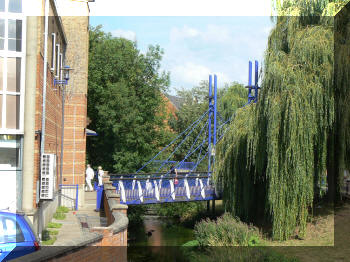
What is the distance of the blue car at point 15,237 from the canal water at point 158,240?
13737mm

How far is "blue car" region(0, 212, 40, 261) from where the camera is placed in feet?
23.2

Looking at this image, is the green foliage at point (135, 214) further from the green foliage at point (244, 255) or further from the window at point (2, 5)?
the window at point (2, 5)

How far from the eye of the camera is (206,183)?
79.7ft

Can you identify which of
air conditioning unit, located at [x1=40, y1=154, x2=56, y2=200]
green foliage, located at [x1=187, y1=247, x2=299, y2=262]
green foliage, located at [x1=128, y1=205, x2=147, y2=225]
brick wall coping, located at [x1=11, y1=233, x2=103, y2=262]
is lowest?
green foliage, located at [x1=128, y1=205, x2=147, y2=225]

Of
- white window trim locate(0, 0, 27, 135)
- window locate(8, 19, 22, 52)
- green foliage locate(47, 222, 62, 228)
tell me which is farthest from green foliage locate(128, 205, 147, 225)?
window locate(8, 19, 22, 52)

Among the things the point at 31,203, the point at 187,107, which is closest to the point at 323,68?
the point at 31,203

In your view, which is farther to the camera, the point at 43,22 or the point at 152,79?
the point at 152,79

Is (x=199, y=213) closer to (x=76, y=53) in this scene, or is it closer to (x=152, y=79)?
(x=152, y=79)

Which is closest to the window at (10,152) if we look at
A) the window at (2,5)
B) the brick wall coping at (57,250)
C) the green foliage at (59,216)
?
the window at (2,5)

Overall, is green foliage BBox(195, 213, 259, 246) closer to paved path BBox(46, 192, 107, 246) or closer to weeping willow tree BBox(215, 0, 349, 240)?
weeping willow tree BBox(215, 0, 349, 240)

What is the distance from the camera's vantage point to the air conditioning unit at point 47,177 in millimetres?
12023

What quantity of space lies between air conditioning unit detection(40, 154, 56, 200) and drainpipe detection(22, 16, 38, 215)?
1.89 feet

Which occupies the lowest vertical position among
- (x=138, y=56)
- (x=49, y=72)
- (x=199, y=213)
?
(x=199, y=213)

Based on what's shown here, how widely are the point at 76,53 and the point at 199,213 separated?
13.8 m
